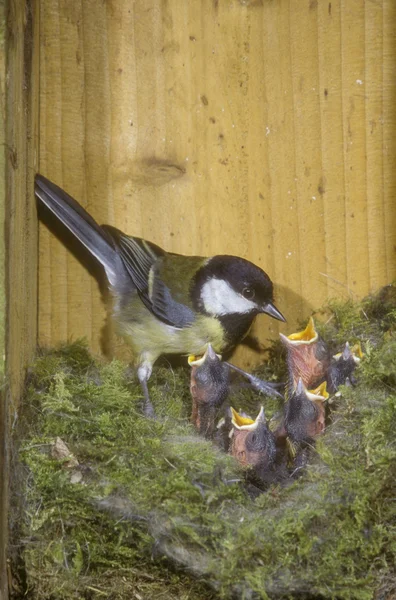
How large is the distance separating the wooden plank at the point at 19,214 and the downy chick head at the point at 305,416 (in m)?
0.62

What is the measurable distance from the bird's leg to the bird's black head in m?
0.22

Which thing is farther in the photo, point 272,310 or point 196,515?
point 272,310

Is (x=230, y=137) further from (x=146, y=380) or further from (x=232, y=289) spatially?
(x=146, y=380)

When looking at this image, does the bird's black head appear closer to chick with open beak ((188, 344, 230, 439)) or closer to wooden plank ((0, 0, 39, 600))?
chick with open beak ((188, 344, 230, 439))

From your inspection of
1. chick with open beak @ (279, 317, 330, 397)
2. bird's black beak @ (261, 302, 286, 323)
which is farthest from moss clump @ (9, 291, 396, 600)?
bird's black beak @ (261, 302, 286, 323)

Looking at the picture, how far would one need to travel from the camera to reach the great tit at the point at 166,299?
7.14 ft

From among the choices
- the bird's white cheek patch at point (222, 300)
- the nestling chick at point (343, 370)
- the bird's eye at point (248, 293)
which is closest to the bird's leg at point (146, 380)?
the bird's white cheek patch at point (222, 300)

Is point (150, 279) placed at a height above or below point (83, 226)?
below

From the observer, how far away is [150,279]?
2260 millimetres

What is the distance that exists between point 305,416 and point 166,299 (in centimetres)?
64

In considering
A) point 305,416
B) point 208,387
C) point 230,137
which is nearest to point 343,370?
point 305,416

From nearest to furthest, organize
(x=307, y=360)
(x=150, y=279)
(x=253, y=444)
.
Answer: (x=253, y=444) < (x=307, y=360) < (x=150, y=279)

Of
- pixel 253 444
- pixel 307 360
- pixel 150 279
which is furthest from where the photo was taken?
pixel 150 279

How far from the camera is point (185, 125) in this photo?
2223 mm
